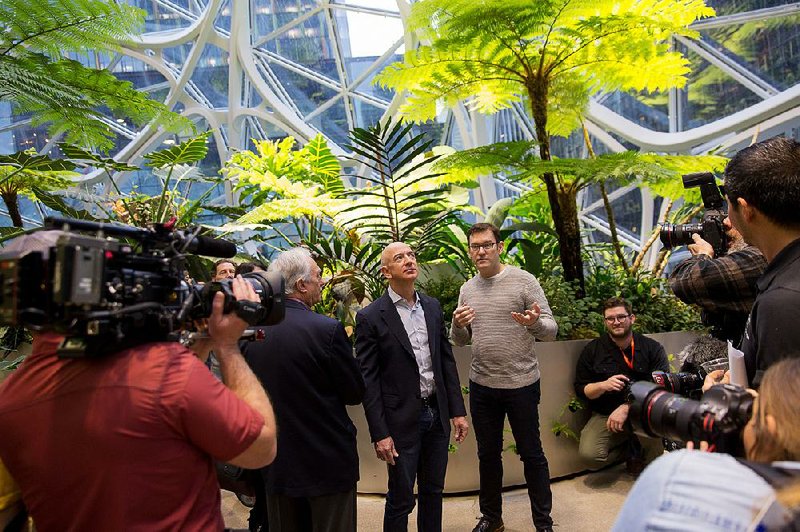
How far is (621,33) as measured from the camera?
16.0 feet

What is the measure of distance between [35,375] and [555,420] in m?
3.88

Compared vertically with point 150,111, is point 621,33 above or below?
above

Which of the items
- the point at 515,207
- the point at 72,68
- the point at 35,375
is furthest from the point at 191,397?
the point at 515,207

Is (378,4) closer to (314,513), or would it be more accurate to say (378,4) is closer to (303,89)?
(303,89)

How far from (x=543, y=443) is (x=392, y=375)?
6.15 ft

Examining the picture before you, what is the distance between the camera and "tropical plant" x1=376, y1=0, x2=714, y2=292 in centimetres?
478

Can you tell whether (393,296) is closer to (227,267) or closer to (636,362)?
(227,267)

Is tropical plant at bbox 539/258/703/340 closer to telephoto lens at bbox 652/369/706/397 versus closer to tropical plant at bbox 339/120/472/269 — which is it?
tropical plant at bbox 339/120/472/269

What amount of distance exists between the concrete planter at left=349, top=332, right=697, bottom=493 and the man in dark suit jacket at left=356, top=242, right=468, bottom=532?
1.10 metres

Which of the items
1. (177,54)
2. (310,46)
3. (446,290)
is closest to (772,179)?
(446,290)

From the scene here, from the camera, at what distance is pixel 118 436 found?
1.37 meters

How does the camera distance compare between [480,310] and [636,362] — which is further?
[636,362]

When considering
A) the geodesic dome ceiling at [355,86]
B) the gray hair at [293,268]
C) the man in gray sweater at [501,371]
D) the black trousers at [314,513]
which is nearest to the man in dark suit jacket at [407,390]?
the man in gray sweater at [501,371]

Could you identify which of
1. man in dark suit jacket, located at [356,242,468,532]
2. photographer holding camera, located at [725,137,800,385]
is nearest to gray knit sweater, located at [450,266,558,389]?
man in dark suit jacket, located at [356,242,468,532]
